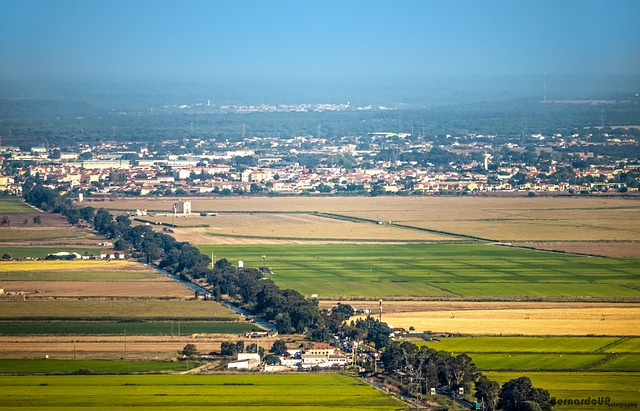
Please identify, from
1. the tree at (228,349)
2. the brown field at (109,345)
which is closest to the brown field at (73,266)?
the brown field at (109,345)

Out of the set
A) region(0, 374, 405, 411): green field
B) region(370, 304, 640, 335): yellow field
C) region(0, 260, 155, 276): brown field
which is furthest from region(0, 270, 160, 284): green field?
region(0, 374, 405, 411): green field

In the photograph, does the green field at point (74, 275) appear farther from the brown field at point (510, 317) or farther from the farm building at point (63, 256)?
the brown field at point (510, 317)

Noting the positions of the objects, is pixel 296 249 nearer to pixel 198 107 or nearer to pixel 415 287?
pixel 415 287

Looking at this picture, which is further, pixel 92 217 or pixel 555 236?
pixel 92 217

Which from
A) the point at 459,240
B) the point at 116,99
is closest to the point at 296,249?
the point at 459,240

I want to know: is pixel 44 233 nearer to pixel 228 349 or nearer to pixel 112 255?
pixel 112 255

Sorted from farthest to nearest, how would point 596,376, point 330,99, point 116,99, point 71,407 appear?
1. point 330,99
2. point 116,99
3. point 596,376
4. point 71,407

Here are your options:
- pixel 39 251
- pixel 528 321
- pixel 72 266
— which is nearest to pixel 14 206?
pixel 39 251
